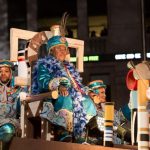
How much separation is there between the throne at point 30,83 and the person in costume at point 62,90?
99 millimetres

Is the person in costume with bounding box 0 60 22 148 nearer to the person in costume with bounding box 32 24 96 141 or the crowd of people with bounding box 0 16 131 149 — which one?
the crowd of people with bounding box 0 16 131 149

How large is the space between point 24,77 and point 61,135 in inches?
41.3

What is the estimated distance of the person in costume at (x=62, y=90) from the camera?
3.78m

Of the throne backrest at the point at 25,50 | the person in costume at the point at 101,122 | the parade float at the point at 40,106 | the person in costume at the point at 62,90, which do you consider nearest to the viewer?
the parade float at the point at 40,106

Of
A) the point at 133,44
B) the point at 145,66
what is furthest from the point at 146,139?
the point at 133,44

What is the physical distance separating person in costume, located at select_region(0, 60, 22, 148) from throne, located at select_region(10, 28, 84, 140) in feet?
0.43

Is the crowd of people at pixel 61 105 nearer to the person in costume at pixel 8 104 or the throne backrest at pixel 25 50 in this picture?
the person in costume at pixel 8 104

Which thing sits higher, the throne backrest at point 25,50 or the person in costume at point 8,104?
the throne backrest at point 25,50

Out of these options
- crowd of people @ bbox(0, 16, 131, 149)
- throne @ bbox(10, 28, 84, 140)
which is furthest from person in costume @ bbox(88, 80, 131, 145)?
throne @ bbox(10, 28, 84, 140)

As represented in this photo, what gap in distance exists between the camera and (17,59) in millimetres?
4824

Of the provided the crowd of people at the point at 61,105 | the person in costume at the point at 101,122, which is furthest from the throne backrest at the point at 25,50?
the person in costume at the point at 101,122

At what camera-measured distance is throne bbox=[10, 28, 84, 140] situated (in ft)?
12.4

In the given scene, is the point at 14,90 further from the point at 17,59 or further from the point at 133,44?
the point at 133,44

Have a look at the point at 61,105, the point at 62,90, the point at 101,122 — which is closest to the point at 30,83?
the point at 62,90
